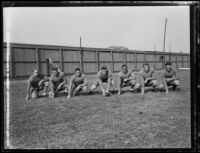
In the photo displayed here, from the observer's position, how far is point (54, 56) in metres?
4.03

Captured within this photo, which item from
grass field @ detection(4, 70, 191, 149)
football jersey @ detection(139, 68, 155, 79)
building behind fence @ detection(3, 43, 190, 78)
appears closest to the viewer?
grass field @ detection(4, 70, 191, 149)

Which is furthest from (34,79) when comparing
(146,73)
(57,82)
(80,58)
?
(146,73)

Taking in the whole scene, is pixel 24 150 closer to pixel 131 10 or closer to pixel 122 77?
pixel 122 77

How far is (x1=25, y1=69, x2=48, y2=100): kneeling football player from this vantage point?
3896 millimetres

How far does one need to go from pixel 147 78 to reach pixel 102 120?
959 millimetres

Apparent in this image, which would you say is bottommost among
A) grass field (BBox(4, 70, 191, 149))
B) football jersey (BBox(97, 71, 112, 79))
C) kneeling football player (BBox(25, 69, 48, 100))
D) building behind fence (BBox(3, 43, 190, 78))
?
grass field (BBox(4, 70, 191, 149))

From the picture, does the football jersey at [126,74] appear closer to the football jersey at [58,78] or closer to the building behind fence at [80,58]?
the building behind fence at [80,58]

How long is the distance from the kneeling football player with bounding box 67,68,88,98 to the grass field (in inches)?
3.8

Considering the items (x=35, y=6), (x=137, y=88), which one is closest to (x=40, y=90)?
(x=35, y=6)

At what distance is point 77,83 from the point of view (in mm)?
4023

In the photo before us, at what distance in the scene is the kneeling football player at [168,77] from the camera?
4016 mm

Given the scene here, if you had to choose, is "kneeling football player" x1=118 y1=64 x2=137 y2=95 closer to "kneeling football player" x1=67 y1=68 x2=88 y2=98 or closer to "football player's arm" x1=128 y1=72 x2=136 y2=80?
"football player's arm" x1=128 y1=72 x2=136 y2=80

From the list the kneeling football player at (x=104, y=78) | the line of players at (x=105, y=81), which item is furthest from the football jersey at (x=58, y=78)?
the kneeling football player at (x=104, y=78)

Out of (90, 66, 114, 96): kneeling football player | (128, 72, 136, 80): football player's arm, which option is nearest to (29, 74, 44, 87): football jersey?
(90, 66, 114, 96): kneeling football player
